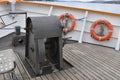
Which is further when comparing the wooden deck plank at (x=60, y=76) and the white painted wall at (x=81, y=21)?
the white painted wall at (x=81, y=21)

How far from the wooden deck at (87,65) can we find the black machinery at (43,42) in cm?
16

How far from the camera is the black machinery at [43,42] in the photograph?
8.22ft

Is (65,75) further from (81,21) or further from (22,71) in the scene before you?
(81,21)

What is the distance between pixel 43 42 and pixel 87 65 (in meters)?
0.91

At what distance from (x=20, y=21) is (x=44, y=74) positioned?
8.46 ft

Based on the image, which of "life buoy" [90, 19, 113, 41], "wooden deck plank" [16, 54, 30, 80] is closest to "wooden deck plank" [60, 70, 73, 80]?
"wooden deck plank" [16, 54, 30, 80]

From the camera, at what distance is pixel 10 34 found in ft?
15.2

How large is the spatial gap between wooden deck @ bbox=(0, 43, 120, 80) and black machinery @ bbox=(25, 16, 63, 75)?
6.4 inches

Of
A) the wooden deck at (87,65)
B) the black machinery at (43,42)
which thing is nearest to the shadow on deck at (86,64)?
the wooden deck at (87,65)

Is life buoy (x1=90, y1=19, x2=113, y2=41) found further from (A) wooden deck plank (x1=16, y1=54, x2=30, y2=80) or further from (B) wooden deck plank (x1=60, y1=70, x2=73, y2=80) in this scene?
(A) wooden deck plank (x1=16, y1=54, x2=30, y2=80)

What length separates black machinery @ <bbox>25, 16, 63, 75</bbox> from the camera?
251 cm

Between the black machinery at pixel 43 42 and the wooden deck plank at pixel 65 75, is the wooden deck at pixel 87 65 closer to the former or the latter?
the wooden deck plank at pixel 65 75

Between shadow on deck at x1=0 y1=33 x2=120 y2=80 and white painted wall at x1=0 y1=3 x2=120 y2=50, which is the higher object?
white painted wall at x1=0 y1=3 x2=120 y2=50

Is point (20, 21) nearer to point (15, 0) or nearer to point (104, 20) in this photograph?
point (15, 0)
